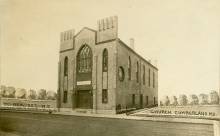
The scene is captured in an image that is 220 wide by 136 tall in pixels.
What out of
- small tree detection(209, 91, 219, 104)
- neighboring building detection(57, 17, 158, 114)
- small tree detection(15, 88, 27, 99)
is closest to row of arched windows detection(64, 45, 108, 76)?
neighboring building detection(57, 17, 158, 114)

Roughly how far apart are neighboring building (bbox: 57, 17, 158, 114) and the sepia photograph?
0.01 m

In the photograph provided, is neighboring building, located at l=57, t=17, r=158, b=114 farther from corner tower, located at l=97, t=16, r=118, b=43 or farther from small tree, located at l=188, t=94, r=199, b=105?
small tree, located at l=188, t=94, r=199, b=105

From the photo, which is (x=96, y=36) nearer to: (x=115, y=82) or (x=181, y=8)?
(x=115, y=82)

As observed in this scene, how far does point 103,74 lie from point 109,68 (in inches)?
4.5

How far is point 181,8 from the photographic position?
3.31 m


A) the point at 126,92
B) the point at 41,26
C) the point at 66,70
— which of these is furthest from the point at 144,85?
the point at 41,26

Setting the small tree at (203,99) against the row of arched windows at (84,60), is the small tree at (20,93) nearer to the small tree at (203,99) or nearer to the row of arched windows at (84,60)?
the row of arched windows at (84,60)

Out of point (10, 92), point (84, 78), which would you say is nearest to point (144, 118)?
point (84, 78)

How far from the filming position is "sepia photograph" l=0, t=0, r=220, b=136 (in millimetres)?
3123

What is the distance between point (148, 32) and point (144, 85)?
618 mm

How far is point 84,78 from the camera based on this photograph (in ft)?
13.5

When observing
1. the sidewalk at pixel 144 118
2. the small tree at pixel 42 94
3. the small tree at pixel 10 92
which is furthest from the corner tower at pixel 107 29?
the small tree at pixel 10 92

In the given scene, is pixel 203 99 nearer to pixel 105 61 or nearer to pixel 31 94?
pixel 105 61

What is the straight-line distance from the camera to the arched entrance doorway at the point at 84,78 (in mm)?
4082
